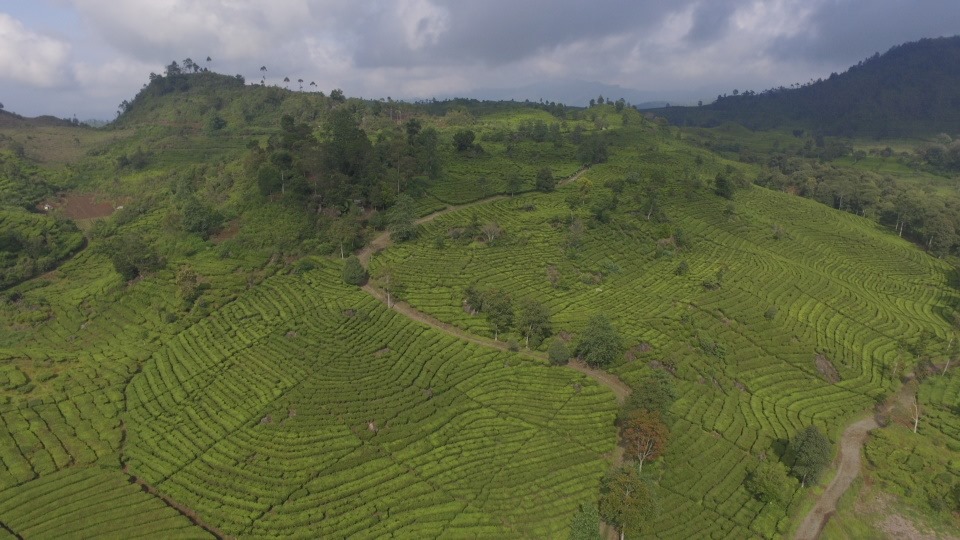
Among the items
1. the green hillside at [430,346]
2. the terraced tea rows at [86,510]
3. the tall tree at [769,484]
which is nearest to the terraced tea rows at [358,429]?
the green hillside at [430,346]

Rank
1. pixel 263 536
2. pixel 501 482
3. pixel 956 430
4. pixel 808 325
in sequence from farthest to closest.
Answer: pixel 808 325 < pixel 956 430 < pixel 501 482 < pixel 263 536

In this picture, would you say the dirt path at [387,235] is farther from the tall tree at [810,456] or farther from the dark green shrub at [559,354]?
the tall tree at [810,456]

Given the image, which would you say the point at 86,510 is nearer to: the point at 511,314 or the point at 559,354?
the point at 511,314

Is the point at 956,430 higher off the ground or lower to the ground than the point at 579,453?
lower

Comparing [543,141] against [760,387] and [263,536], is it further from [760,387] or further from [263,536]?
[263,536]

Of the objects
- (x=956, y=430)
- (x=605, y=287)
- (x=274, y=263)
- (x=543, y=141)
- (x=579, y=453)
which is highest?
(x=543, y=141)

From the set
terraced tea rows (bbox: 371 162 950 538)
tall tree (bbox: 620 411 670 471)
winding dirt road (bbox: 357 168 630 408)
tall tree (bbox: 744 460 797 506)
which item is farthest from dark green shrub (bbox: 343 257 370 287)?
tall tree (bbox: 744 460 797 506)

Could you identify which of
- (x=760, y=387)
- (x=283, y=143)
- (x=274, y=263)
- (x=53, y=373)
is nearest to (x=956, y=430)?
(x=760, y=387)
